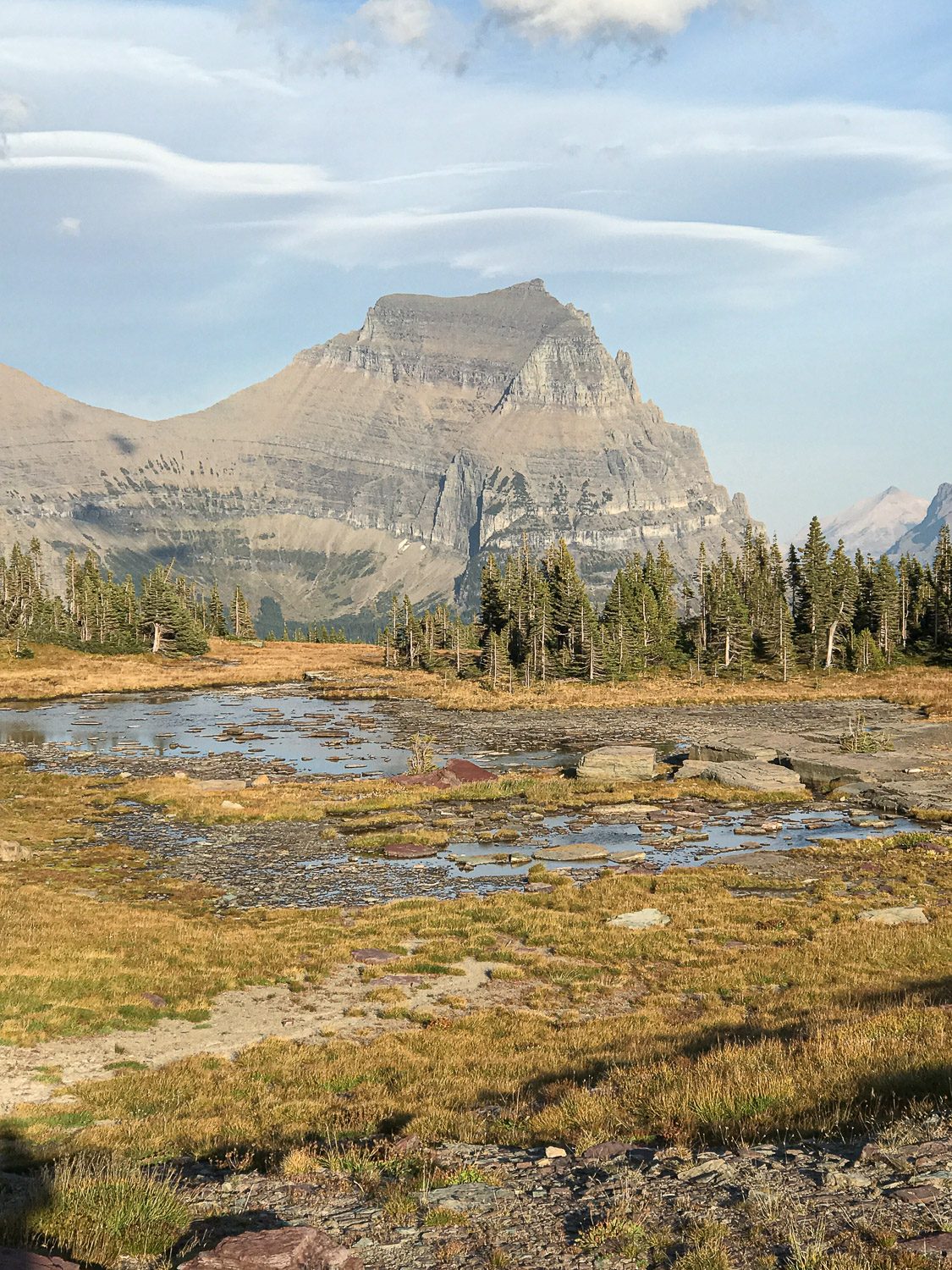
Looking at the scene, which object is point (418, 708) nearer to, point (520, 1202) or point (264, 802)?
point (264, 802)

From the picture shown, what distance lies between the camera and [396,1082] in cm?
1831

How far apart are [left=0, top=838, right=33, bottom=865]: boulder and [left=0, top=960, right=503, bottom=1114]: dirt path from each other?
66.8 feet

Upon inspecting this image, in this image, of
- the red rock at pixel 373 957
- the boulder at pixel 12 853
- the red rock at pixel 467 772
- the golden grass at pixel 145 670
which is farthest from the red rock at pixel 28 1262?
the golden grass at pixel 145 670

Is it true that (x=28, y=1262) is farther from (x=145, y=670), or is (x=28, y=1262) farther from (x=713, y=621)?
(x=145, y=670)

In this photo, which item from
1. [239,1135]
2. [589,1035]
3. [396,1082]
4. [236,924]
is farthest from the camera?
[236,924]

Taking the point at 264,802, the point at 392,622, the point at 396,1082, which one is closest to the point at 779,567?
the point at 392,622

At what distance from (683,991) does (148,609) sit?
145413mm

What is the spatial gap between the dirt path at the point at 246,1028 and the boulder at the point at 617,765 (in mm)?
32090

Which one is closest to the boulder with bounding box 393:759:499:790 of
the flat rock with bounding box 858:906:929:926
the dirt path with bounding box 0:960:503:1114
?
the flat rock with bounding box 858:906:929:926

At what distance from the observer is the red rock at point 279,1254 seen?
972 centimetres

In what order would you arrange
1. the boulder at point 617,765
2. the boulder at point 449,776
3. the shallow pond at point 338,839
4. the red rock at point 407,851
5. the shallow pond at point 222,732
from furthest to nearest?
the shallow pond at point 222,732 → the boulder at point 617,765 → the boulder at point 449,776 → the red rock at point 407,851 → the shallow pond at point 338,839

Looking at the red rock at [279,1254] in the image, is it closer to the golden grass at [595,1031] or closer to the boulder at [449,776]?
the golden grass at [595,1031]

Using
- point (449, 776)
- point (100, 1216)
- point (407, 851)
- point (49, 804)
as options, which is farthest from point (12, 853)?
point (100, 1216)

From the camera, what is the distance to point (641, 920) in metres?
32.1
